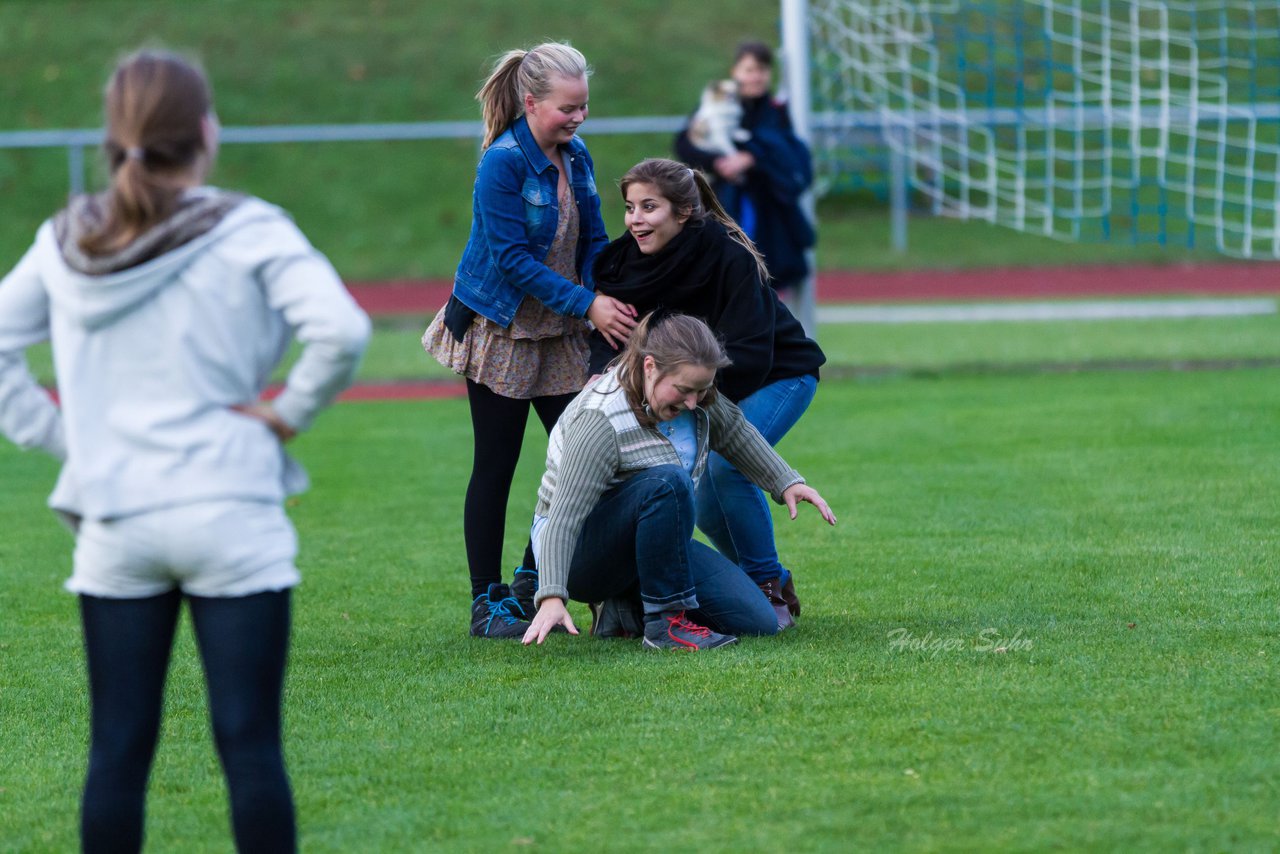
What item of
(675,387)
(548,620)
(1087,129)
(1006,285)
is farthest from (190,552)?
(1087,129)

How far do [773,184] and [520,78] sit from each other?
18.7 feet

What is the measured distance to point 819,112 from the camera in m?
17.4

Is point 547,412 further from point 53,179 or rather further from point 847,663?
point 53,179

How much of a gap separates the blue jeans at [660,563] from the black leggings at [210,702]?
194 centimetres

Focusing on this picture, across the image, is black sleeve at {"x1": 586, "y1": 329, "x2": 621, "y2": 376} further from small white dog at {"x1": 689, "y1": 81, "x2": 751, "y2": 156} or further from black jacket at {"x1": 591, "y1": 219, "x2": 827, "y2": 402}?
small white dog at {"x1": 689, "y1": 81, "x2": 751, "y2": 156}

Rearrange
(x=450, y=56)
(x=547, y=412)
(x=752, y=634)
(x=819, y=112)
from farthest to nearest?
(x=450, y=56) → (x=819, y=112) → (x=547, y=412) → (x=752, y=634)

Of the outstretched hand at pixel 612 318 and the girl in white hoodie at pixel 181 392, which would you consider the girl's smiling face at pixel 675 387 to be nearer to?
the outstretched hand at pixel 612 318

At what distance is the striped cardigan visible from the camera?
4.45 m

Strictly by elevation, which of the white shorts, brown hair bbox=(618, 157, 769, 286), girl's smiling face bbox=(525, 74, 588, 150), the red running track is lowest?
the red running track

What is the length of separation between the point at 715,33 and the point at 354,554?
19889mm

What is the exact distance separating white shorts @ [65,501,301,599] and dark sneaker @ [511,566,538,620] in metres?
2.45

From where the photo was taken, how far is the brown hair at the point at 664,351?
170 inches

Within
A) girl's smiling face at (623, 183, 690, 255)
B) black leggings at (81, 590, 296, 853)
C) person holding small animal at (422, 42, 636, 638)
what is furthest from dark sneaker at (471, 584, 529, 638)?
black leggings at (81, 590, 296, 853)

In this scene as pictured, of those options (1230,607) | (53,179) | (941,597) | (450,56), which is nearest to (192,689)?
(941,597)
